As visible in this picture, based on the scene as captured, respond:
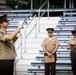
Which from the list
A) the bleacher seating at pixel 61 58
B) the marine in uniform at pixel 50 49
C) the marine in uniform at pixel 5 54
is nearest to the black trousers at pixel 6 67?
the marine in uniform at pixel 5 54

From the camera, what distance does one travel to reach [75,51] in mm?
8344

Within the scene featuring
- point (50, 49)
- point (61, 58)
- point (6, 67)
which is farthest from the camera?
point (61, 58)

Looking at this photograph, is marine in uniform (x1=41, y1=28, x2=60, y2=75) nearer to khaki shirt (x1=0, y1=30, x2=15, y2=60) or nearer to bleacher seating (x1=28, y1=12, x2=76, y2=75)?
bleacher seating (x1=28, y1=12, x2=76, y2=75)

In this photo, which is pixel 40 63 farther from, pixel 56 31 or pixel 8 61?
pixel 8 61

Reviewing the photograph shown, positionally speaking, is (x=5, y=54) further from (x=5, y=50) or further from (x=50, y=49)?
(x=50, y=49)

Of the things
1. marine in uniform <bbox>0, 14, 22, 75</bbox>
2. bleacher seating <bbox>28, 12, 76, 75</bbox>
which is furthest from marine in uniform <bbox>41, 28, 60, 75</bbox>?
marine in uniform <bbox>0, 14, 22, 75</bbox>

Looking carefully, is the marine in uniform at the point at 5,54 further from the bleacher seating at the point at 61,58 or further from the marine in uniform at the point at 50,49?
the bleacher seating at the point at 61,58

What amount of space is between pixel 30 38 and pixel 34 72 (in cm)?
301

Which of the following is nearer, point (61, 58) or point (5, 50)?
point (5, 50)

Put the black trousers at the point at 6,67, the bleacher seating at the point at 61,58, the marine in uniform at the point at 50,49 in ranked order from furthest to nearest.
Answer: the bleacher seating at the point at 61,58
the marine in uniform at the point at 50,49
the black trousers at the point at 6,67

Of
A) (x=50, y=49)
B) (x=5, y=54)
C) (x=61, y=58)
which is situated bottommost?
(x=61, y=58)

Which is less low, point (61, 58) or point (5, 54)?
point (5, 54)

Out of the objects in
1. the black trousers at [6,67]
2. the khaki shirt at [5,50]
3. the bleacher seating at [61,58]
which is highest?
the khaki shirt at [5,50]

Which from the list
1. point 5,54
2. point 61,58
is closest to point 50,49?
point 61,58
